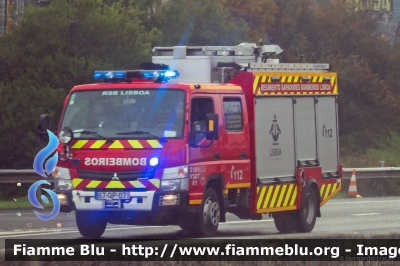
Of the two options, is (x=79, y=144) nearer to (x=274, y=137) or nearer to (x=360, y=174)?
(x=274, y=137)

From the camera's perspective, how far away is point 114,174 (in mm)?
12125

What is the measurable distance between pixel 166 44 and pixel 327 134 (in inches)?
1037

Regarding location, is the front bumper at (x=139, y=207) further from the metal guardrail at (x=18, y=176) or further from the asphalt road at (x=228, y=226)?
the metal guardrail at (x=18, y=176)

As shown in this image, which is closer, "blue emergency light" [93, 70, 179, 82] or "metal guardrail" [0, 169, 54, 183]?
"blue emergency light" [93, 70, 179, 82]

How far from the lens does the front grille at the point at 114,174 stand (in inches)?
473

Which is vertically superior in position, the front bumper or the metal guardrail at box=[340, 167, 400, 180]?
the front bumper

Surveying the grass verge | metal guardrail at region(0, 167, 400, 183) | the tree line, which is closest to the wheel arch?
the grass verge

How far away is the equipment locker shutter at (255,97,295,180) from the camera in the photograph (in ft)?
46.2

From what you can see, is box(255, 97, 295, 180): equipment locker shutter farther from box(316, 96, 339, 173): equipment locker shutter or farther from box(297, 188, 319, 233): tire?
box(316, 96, 339, 173): equipment locker shutter

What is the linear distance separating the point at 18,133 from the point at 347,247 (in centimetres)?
2503

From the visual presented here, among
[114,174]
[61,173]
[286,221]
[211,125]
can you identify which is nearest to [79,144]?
[61,173]

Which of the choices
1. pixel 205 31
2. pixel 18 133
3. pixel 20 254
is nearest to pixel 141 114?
pixel 20 254

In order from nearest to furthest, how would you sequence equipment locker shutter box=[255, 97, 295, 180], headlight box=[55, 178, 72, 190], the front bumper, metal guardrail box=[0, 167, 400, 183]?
the front bumper, headlight box=[55, 178, 72, 190], equipment locker shutter box=[255, 97, 295, 180], metal guardrail box=[0, 167, 400, 183]

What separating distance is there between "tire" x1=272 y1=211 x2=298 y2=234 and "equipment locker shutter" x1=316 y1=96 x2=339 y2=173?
1178 millimetres
